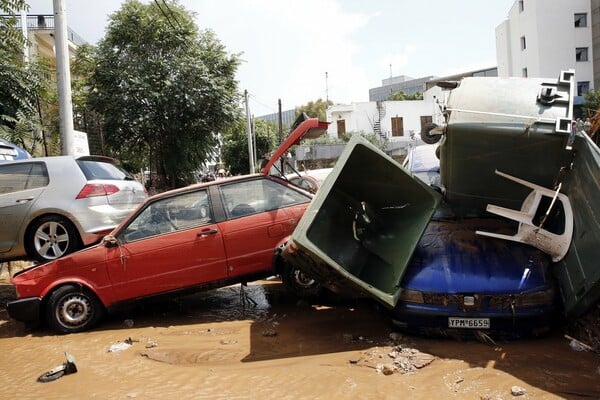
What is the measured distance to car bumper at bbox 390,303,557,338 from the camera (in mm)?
4211

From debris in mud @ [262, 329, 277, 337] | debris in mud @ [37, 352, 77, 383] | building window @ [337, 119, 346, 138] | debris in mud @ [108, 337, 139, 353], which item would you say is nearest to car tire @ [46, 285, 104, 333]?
debris in mud @ [108, 337, 139, 353]

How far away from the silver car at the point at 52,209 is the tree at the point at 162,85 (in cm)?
1039

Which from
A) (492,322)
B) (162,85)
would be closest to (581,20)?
(162,85)

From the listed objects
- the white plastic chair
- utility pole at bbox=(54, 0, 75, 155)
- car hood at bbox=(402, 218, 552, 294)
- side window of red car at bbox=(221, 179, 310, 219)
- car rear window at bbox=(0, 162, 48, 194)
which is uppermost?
utility pole at bbox=(54, 0, 75, 155)

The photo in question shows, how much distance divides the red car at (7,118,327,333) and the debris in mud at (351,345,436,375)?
70.0 inches

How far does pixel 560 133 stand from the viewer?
13.5 feet

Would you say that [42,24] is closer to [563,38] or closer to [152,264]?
[152,264]

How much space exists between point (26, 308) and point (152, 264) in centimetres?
149

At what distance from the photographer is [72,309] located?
18.5ft

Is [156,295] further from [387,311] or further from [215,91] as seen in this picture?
[215,91]

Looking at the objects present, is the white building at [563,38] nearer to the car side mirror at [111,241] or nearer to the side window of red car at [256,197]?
the side window of red car at [256,197]

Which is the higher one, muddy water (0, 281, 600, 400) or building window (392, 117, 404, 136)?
building window (392, 117, 404, 136)

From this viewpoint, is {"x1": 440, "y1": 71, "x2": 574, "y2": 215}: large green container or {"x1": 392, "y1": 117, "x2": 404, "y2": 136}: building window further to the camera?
{"x1": 392, "y1": 117, "x2": 404, "y2": 136}: building window

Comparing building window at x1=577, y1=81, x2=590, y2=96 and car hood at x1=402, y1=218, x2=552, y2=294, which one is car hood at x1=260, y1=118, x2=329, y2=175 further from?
building window at x1=577, y1=81, x2=590, y2=96
